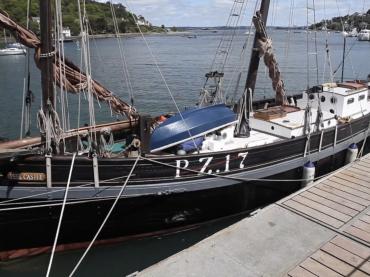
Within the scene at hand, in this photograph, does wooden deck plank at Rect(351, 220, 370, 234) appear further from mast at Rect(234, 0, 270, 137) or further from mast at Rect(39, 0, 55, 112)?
mast at Rect(39, 0, 55, 112)

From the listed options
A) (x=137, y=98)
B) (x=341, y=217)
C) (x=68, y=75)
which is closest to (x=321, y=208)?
(x=341, y=217)

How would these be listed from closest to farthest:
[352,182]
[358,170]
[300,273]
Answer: [300,273] → [352,182] → [358,170]

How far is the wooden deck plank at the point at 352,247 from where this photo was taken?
24.6 feet

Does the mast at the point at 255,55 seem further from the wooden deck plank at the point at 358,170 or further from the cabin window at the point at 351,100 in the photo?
the cabin window at the point at 351,100

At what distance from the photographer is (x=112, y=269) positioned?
9.94m

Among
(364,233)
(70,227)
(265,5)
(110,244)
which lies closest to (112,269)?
(110,244)

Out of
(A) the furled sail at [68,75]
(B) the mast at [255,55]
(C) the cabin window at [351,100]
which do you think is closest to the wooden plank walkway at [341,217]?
(C) the cabin window at [351,100]

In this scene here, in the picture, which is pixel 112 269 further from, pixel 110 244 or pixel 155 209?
pixel 155 209

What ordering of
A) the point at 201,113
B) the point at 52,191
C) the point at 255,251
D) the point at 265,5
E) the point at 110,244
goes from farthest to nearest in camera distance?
1. the point at 265,5
2. the point at 201,113
3. the point at 110,244
4. the point at 52,191
5. the point at 255,251

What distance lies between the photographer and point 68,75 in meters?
11.2

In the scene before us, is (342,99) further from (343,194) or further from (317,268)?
Result: (317,268)

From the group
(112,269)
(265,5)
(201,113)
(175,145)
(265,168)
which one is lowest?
(112,269)

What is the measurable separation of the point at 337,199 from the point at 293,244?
267cm

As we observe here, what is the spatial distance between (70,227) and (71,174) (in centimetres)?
146
